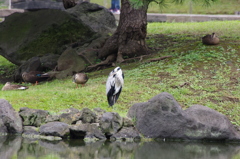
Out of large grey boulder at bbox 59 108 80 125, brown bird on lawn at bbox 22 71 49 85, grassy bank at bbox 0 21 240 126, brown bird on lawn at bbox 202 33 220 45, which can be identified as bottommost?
brown bird on lawn at bbox 22 71 49 85

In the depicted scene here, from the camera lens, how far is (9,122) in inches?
320

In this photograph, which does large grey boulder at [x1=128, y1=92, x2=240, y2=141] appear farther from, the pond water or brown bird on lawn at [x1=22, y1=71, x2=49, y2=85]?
brown bird on lawn at [x1=22, y1=71, x2=49, y2=85]

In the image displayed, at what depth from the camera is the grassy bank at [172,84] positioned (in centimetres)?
970

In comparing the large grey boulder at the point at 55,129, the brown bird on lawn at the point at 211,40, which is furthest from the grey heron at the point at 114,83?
the brown bird on lawn at the point at 211,40

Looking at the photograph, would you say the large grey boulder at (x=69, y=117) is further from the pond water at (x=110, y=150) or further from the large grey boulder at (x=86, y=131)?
the pond water at (x=110, y=150)

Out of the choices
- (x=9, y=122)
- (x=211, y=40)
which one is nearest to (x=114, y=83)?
(x=9, y=122)

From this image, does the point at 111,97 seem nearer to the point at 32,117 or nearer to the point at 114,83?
the point at 114,83

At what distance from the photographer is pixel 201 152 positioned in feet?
24.4

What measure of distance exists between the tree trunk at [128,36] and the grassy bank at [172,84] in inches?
26.5

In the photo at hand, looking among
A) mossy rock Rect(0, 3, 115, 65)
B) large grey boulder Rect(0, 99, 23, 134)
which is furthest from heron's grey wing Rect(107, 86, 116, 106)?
mossy rock Rect(0, 3, 115, 65)

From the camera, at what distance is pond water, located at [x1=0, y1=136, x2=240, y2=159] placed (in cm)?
700

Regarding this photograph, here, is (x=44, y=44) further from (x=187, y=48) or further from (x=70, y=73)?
(x=187, y=48)

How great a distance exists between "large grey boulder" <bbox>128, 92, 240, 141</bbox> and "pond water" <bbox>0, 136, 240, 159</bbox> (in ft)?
0.62

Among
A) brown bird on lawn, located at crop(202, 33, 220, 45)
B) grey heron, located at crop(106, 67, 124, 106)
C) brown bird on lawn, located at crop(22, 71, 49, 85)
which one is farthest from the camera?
brown bird on lawn, located at crop(202, 33, 220, 45)
